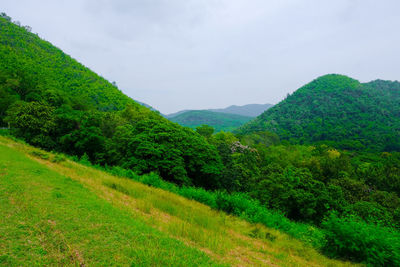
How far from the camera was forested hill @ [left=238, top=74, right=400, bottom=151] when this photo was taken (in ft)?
323

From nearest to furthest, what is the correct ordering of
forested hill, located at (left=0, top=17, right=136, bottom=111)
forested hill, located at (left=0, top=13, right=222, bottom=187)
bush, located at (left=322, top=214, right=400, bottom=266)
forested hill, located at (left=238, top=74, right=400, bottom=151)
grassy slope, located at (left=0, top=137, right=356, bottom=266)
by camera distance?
grassy slope, located at (left=0, top=137, right=356, bottom=266), bush, located at (left=322, top=214, right=400, bottom=266), forested hill, located at (left=0, top=13, right=222, bottom=187), forested hill, located at (left=0, top=17, right=136, bottom=111), forested hill, located at (left=238, top=74, right=400, bottom=151)

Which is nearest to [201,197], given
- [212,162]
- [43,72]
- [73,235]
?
[73,235]

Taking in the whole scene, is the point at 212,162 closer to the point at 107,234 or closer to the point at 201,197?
the point at 201,197

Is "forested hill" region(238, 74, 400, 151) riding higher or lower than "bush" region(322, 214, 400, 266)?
higher

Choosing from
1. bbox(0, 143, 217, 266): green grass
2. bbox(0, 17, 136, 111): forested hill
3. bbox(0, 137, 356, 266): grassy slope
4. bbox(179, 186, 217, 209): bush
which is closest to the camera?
bbox(0, 143, 217, 266): green grass

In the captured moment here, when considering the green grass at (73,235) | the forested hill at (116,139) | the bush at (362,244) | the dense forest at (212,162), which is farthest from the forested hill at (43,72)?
the bush at (362,244)

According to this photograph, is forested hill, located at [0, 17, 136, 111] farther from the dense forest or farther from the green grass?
the green grass

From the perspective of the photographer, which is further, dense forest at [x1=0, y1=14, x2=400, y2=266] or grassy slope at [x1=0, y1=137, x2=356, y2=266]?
dense forest at [x1=0, y1=14, x2=400, y2=266]

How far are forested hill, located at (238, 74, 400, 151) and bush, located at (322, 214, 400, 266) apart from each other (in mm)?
97235

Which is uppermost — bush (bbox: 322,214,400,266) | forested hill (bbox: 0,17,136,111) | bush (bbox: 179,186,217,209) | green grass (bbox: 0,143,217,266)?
forested hill (bbox: 0,17,136,111)

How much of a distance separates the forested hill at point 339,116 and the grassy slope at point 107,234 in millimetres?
99899

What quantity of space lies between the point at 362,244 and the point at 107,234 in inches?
352

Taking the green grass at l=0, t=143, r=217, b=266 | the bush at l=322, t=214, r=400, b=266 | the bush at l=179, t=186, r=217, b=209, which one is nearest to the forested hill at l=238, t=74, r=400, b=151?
the bush at l=179, t=186, r=217, b=209

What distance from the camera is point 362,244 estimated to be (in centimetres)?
749
